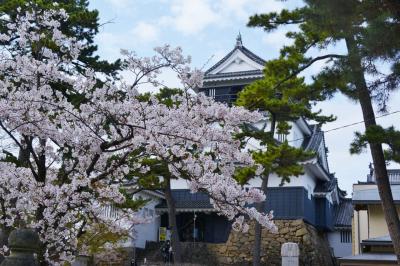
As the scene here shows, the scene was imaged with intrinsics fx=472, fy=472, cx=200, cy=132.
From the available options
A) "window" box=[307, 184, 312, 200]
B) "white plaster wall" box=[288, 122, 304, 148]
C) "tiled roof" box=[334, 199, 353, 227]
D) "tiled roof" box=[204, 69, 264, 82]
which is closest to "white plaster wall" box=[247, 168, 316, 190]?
"window" box=[307, 184, 312, 200]

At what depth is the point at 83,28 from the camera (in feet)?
37.4

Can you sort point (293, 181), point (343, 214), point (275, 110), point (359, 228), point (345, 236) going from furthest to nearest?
point (343, 214)
point (345, 236)
point (293, 181)
point (359, 228)
point (275, 110)

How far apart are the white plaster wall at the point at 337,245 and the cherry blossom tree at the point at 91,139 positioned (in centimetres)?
1957

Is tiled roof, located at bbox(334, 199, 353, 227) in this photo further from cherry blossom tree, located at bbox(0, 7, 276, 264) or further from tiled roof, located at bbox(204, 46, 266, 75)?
cherry blossom tree, located at bbox(0, 7, 276, 264)

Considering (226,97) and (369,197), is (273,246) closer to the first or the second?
(369,197)

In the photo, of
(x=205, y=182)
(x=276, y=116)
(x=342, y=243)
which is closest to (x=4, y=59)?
(x=205, y=182)

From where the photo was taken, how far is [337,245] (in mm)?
25016

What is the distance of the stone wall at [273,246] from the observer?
1981cm

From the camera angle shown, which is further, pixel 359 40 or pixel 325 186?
pixel 325 186

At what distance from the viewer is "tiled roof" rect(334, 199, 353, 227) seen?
989 inches

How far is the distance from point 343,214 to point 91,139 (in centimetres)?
2256

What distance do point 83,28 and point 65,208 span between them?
6.49 m

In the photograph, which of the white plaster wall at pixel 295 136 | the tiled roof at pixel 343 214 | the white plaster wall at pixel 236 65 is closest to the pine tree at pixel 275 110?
the white plaster wall at pixel 295 136

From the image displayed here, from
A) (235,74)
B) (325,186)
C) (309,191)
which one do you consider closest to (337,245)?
(325,186)
